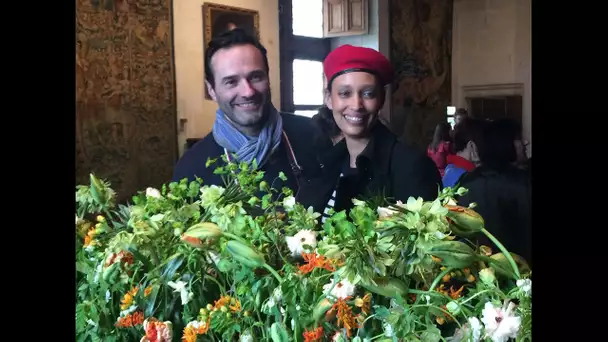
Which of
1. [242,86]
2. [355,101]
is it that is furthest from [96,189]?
[355,101]

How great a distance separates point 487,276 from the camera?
130 centimetres

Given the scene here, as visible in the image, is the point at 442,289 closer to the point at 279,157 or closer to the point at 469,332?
the point at 469,332

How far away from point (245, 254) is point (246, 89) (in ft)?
1.16

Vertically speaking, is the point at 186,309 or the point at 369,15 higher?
the point at 369,15

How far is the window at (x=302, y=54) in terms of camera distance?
5.02 ft

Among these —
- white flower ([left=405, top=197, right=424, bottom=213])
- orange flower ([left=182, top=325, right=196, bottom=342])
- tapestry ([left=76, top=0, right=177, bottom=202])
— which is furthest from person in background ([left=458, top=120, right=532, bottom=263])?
tapestry ([left=76, top=0, right=177, bottom=202])

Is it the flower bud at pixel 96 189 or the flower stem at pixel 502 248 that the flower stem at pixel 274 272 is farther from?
the flower bud at pixel 96 189

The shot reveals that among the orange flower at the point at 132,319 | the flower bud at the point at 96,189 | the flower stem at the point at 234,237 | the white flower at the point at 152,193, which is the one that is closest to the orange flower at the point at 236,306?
the flower stem at the point at 234,237

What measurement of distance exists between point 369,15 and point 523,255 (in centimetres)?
52

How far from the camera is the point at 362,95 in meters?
1.49
